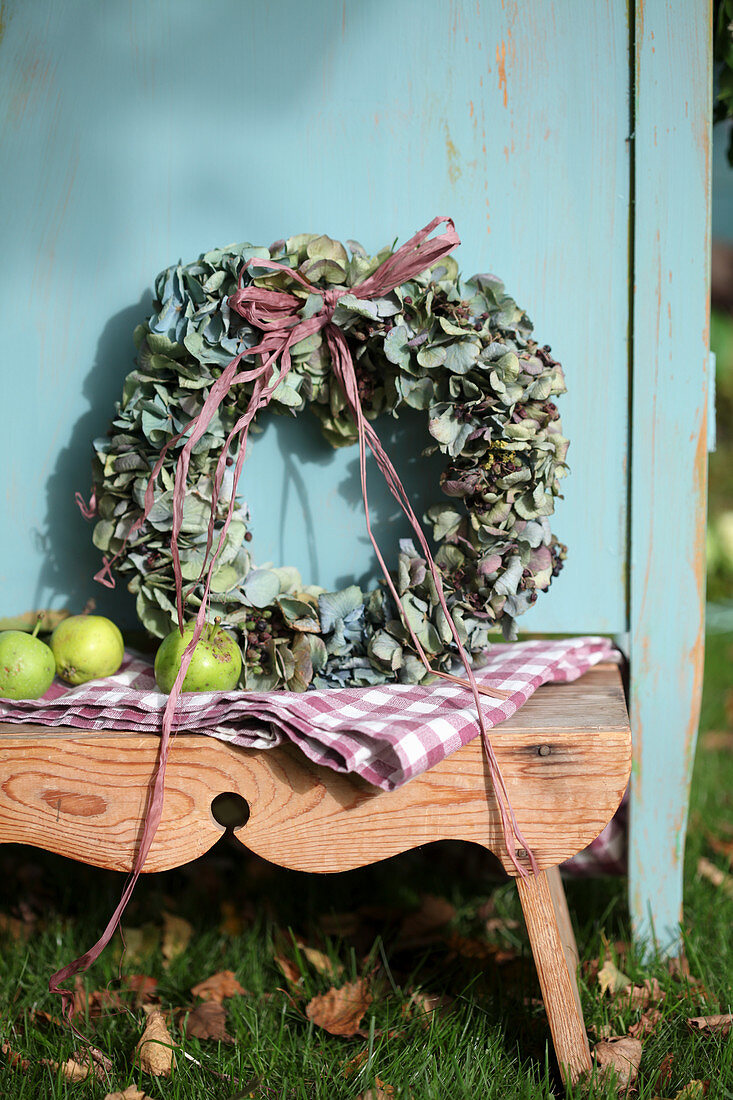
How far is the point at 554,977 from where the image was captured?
1.33 meters

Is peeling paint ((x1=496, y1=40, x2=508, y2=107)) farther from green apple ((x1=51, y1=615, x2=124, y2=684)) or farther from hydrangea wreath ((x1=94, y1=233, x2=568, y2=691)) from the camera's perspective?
green apple ((x1=51, y1=615, x2=124, y2=684))

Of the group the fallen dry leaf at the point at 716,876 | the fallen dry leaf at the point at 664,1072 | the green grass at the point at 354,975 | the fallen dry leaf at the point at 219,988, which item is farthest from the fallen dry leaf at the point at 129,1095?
the fallen dry leaf at the point at 716,876

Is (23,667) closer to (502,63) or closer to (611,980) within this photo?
(611,980)

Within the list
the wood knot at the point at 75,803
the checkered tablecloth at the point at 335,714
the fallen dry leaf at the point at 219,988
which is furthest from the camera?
the fallen dry leaf at the point at 219,988

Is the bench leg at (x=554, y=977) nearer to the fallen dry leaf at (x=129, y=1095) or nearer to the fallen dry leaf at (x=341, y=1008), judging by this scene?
the fallen dry leaf at (x=341, y=1008)

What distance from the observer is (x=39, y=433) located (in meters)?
1.75

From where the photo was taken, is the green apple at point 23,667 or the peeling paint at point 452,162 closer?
the green apple at point 23,667

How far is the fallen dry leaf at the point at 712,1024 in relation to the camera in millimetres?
1521

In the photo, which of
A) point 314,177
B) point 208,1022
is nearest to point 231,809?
point 208,1022

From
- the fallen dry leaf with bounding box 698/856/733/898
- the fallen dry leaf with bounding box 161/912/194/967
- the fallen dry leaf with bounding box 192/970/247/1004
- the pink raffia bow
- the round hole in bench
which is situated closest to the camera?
the pink raffia bow

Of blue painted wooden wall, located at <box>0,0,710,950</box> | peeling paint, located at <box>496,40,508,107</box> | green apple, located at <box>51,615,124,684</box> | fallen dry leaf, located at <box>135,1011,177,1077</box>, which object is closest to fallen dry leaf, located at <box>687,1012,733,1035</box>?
blue painted wooden wall, located at <box>0,0,710,950</box>

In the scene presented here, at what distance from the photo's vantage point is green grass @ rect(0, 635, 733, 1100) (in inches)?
56.4

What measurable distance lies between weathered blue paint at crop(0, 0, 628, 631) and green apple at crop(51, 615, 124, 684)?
0.29 metres

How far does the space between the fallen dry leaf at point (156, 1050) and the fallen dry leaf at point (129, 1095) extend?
0.04 metres
